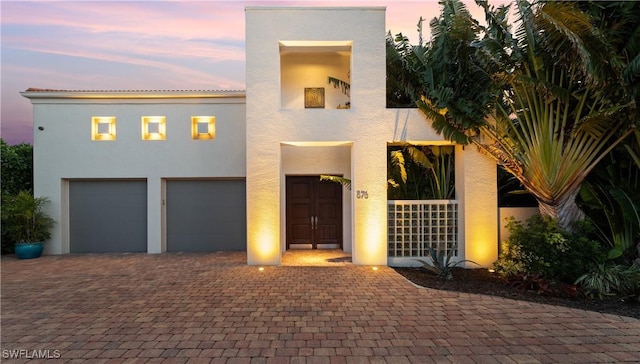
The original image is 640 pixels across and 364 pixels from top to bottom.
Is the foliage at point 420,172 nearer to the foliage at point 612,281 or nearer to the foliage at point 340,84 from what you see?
the foliage at point 340,84

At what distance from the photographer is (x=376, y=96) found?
28.5 ft

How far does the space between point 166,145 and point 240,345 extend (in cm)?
832

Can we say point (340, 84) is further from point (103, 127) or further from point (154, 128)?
point (103, 127)

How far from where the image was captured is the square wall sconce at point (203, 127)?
1085 cm

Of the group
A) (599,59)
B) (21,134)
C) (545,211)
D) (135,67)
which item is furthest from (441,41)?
(21,134)

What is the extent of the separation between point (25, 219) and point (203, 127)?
19.4 ft

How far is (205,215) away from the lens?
1112cm

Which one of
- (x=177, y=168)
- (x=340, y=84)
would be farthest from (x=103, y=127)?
(x=340, y=84)

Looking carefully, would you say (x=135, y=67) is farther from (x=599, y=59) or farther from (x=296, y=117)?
(x=599, y=59)

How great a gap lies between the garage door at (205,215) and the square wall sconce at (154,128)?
156cm

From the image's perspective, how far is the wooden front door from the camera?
35.7 feet

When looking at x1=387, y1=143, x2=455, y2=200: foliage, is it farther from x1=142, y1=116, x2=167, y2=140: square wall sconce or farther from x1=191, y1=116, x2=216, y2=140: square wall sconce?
x1=142, y1=116, x2=167, y2=140: square wall sconce

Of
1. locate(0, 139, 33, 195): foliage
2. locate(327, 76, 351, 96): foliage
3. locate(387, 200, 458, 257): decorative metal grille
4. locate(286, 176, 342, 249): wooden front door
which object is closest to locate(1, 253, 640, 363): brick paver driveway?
locate(387, 200, 458, 257): decorative metal grille

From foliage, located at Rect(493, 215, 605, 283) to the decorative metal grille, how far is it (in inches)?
66.1
